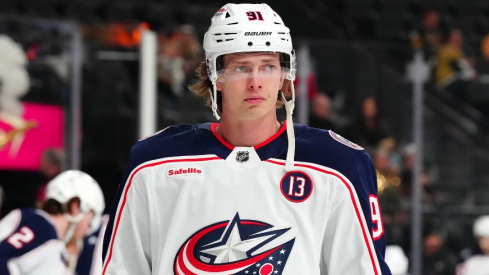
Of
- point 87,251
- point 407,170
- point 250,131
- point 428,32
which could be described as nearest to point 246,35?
point 250,131

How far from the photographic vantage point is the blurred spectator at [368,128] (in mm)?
6766

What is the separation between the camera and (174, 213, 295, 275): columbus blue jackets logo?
2385 millimetres

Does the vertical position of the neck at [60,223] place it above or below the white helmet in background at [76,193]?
below

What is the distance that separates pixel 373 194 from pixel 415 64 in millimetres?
4842

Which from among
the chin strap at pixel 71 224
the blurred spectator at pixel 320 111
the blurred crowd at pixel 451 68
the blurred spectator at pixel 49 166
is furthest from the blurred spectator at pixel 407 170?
the chin strap at pixel 71 224

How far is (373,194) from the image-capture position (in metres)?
2.46

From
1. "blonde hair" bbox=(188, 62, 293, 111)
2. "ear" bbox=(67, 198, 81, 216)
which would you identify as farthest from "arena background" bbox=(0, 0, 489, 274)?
"blonde hair" bbox=(188, 62, 293, 111)

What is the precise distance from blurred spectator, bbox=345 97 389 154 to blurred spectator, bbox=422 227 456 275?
743 millimetres

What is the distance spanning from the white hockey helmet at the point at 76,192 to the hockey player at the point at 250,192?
2559 millimetres

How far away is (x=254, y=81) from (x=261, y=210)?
306mm

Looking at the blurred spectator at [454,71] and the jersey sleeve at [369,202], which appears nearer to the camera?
the jersey sleeve at [369,202]

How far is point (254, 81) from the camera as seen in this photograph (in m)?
2.40

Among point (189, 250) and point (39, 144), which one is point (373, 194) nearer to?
point (189, 250)

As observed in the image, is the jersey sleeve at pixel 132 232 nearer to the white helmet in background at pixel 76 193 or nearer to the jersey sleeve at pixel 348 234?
the jersey sleeve at pixel 348 234
